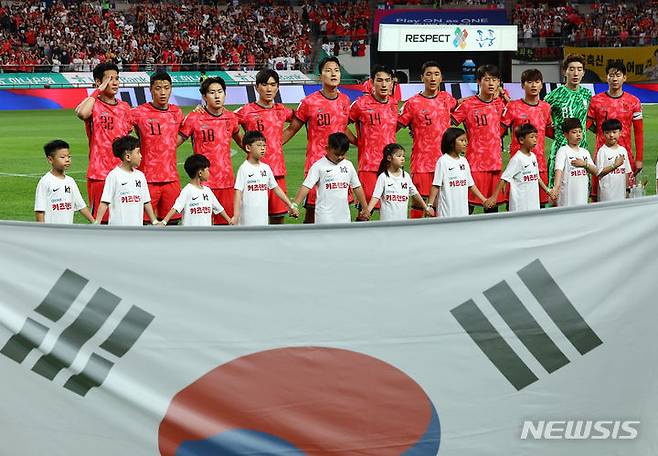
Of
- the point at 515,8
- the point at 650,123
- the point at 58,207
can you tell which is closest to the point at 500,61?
the point at 515,8

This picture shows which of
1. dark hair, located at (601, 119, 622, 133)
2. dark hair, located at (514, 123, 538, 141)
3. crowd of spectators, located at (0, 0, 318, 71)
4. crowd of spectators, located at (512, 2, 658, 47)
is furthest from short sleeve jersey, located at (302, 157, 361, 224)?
crowd of spectators, located at (512, 2, 658, 47)

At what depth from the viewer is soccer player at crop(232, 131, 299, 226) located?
901 cm

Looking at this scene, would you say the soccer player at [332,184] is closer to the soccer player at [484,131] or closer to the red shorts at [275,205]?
the red shorts at [275,205]

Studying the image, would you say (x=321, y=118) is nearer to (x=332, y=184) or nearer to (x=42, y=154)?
(x=332, y=184)

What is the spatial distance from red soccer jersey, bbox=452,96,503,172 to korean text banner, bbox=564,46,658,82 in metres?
33.5

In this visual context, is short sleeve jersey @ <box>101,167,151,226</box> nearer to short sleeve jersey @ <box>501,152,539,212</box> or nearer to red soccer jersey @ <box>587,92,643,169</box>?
short sleeve jersey @ <box>501,152,539,212</box>

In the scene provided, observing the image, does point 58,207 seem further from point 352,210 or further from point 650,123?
point 650,123

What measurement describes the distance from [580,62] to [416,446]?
7525 mm

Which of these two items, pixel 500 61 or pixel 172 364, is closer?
pixel 172 364

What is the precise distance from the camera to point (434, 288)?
4.20m

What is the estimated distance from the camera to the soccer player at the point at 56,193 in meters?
8.56

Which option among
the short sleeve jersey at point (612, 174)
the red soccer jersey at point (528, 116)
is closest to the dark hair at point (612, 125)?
the short sleeve jersey at point (612, 174)

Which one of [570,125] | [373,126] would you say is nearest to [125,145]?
[373,126]

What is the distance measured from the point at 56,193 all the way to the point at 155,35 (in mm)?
39914
